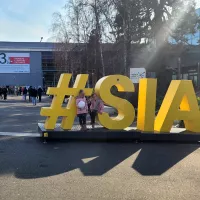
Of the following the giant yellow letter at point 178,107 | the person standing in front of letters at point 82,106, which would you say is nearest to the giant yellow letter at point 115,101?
the person standing in front of letters at point 82,106

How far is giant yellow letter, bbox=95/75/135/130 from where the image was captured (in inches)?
436

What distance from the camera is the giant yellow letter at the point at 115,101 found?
1106 centimetres

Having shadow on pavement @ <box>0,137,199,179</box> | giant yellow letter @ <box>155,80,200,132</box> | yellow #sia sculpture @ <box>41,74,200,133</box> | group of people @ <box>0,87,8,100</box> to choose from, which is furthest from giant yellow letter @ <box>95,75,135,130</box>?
group of people @ <box>0,87,8,100</box>

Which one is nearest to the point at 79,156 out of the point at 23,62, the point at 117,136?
the point at 117,136

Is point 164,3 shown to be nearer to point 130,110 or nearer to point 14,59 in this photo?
point 130,110

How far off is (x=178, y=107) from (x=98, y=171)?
15.9 feet

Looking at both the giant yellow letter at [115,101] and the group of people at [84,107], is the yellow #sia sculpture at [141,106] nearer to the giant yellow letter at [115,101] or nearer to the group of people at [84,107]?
the giant yellow letter at [115,101]

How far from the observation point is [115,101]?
11.2 meters

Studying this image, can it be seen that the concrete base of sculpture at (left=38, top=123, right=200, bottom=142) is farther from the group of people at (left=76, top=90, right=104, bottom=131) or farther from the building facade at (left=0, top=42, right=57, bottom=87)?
the building facade at (left=0, top=42, right=57, bottom=87)

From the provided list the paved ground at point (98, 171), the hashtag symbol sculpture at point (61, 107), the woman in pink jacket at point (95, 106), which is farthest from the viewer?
the woman in pink jacket at point (95, 106)

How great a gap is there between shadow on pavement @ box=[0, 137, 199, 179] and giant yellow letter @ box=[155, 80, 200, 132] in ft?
3.02

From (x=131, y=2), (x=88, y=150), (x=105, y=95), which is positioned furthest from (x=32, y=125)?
(x=131, y=2)

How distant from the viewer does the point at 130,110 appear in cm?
1138

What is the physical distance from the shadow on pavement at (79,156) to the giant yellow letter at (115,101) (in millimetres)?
968
